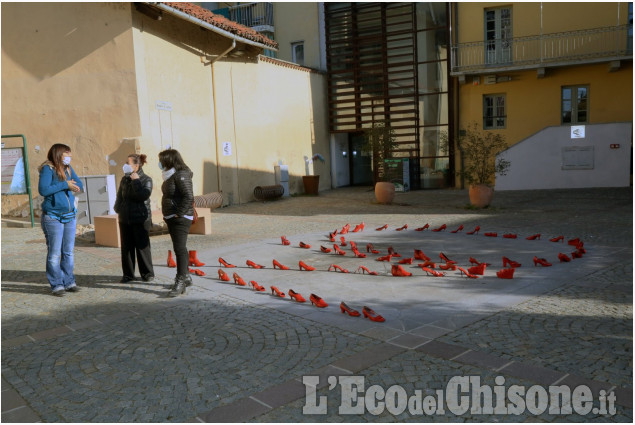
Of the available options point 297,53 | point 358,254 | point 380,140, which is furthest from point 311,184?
point 358,254

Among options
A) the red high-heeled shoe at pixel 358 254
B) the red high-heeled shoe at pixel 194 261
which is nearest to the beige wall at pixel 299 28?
the red high-heeled shoe at pixel 358 254

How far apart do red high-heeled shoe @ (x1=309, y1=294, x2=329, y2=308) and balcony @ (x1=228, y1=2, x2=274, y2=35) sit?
2038 cm

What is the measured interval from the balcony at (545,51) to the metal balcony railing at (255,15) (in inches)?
329

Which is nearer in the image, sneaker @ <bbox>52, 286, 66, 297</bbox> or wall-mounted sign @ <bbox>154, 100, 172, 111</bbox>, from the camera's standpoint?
sneaker @ <bbox>52, 286, 66, 297</bbox>

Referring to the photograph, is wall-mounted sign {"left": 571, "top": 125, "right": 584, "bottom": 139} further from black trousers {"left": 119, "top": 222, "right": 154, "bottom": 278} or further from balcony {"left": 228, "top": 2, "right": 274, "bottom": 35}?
black trousers {"left": 119, "top": 222, "right": 154, "bottom": 278}

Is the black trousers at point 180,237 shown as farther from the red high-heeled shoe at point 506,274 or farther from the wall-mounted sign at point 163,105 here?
the wall-mounted sign at point 163,105

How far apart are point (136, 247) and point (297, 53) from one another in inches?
737

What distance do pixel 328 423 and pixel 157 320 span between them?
2.70 meters

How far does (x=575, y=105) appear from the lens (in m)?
19.9

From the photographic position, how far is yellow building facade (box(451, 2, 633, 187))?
18.9 m

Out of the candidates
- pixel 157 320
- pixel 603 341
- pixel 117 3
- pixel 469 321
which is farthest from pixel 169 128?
pixel 603 341

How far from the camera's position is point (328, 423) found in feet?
10.4

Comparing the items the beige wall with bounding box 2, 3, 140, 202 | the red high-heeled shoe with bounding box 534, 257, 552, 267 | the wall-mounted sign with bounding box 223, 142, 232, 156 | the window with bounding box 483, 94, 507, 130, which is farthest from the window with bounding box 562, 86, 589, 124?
the beige wall with bounding box 2, 3, 140, 202

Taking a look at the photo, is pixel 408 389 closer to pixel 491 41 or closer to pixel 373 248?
pixel 373 248
